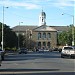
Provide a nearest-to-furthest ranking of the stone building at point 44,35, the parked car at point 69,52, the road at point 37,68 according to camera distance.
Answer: the road at point 37,68, the parked car at point 69,52, the stone building at point 44,35

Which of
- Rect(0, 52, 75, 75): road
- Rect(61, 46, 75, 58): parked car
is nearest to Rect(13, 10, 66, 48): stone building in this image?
Rect(61, 46, 75, 58): parked car

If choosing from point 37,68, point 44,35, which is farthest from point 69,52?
point 44,35

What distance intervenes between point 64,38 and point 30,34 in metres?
43.7

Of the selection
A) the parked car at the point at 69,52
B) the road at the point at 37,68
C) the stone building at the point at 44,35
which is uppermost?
the stone building at the point at 44,35

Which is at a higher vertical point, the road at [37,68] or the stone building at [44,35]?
the stone building at [44,35]

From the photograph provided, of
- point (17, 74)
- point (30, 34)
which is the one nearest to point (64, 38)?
point (30, 34)

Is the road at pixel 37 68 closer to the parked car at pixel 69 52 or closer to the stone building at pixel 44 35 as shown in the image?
the parked car at pixel 69 52

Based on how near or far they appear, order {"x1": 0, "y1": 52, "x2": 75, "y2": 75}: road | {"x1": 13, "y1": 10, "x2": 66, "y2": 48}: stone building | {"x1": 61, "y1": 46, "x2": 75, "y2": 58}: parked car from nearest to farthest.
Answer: {"x1": 0, "y1": 52, "x2": 75, "y2": 75}: road → {"x1": 61, "y1": 46, "x2": 75, "y2": 58}: parked car → {"x1": 13, "y1": 10, "x2": 66, "y2": 48}: stone building

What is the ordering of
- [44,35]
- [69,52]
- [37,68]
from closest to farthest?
[37,68], [69,52], [44,35]

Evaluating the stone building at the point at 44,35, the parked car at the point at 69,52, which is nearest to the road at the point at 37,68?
the parked car at the point at 69,52

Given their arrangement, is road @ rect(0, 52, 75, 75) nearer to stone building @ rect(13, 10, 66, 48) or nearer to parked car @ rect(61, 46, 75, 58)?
parked car @ rect(61, 46, 75, 58)

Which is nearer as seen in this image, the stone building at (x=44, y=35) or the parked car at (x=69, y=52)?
the parked car at (x=69, y=52)

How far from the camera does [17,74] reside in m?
22.4

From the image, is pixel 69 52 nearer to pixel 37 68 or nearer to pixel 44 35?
pixel 37 68
